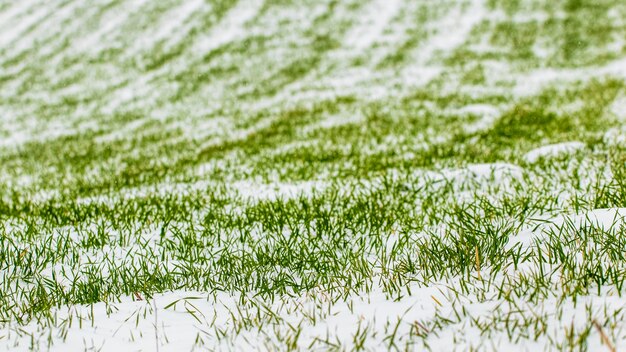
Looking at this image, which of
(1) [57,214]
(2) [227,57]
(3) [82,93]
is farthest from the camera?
(2) [227,57]

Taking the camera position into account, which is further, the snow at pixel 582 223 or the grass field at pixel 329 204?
the snow at pixel 582 223

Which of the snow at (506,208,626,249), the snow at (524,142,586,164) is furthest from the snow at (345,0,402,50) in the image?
the snow at (506,208,626,249)

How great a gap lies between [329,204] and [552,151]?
285cm

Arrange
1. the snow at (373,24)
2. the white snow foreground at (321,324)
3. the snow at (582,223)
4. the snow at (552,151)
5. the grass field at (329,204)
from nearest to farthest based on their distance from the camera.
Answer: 1. the white snow foreground at (321,324)
2. the grass field at (329,204)
3. the snow at (582,223)
4. the snow at (552,151)
5. the snow at (373,24)

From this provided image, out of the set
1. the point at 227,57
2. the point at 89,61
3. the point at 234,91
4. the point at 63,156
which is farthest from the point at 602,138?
the point at 89,61

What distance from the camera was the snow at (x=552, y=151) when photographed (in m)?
5.30

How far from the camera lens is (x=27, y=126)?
14211 mm

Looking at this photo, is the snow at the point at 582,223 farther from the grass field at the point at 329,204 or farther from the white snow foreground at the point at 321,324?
the white snow foreground at the point at 321,324

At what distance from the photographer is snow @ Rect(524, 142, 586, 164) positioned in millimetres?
5305

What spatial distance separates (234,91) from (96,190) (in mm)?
10871

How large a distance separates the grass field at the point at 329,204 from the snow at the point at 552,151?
0.03 meters

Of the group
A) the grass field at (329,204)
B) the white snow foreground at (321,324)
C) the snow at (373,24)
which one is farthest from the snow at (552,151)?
the snow at (373,24)

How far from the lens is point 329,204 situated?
4.17 m

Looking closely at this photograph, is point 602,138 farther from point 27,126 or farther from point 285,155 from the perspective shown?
point 27,126
